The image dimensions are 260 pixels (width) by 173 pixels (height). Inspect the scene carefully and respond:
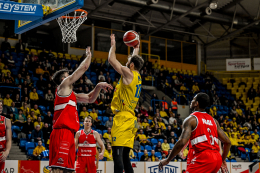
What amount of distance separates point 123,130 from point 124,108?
390 millimetres

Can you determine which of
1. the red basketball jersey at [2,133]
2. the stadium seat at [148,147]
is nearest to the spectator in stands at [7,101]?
the stadium seat at [148,147]

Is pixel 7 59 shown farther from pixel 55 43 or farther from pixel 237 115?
pixel 237 115

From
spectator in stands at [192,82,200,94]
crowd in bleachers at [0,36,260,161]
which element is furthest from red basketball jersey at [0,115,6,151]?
spectator in stands at [192,82,200,94]

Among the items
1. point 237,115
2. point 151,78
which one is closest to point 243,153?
point 237,115

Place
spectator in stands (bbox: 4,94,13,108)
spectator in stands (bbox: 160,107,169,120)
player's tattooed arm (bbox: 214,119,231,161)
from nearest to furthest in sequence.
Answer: player's tattooed arm (bbox: 214,119,231,161) → spectator in stands (bbox: 4,94,13,108) → spectator in stands (bbox: 160,107,169,120)

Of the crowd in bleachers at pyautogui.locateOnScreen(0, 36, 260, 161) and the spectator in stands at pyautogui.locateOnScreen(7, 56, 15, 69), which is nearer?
the crowd in bleachers at pyautogui.locateOnScreen(0, 36, 260, 161)

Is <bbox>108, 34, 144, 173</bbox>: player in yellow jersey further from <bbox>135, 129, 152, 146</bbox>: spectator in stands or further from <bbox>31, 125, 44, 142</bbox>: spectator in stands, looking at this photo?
<bbox>135, 129, 152, 146</bbox>: spectator in stands

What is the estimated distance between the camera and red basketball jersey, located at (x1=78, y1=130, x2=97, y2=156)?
27.9 feet

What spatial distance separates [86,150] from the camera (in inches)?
336

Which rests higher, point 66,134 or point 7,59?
point 7,59

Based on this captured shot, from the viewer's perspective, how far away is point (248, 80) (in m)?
26.0

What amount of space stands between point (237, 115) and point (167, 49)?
27.6 ft

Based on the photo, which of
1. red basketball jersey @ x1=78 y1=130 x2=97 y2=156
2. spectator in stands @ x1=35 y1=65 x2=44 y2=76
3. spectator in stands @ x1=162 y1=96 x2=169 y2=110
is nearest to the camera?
red basketball jersey @ x1=78 y1=130 x2=97 y2=156

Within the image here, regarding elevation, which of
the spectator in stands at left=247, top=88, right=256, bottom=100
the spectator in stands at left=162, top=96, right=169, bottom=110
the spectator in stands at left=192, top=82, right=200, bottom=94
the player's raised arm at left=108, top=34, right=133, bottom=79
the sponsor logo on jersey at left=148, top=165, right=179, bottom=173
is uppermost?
the spectator in stands at left=192, top=82, right=200, bottom=94
